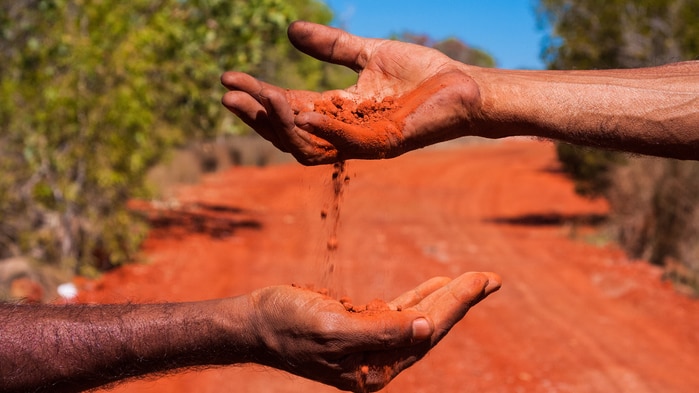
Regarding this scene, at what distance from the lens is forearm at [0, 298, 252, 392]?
2377 mm

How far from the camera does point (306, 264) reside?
10.4 meters

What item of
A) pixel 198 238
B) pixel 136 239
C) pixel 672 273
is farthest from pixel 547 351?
pixel 198 238

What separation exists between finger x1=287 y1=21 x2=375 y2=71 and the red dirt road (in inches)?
15.8

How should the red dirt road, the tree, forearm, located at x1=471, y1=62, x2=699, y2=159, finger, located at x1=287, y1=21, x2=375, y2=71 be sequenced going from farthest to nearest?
the tree < the red dirt road < finger, located at x1=287, y1=21, x2=375, y2=71 < forearm, located at x1=471, y1=62, x2=699, y2=159

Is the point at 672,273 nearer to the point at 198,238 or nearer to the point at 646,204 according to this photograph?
the point at 646,204

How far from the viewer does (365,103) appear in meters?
2.84

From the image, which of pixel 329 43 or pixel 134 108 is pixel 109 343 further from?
pixel 134 108

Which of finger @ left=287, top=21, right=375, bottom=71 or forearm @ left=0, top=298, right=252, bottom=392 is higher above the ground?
finger @ left=287, top=21, right=375, bottom=71

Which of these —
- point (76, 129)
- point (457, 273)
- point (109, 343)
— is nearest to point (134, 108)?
point (76, 129)

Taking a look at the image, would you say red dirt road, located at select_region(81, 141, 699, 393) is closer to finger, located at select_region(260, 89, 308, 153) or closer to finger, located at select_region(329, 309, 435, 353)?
finger, located at select_region(260, 89, 308, 153)

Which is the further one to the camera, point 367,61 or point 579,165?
point 579,165

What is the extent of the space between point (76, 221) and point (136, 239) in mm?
696

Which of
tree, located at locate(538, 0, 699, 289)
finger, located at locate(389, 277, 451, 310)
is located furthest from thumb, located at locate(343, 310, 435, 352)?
tree, located at locate(538, 0, 699, 289)

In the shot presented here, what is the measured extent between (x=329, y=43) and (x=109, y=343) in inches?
47.2
